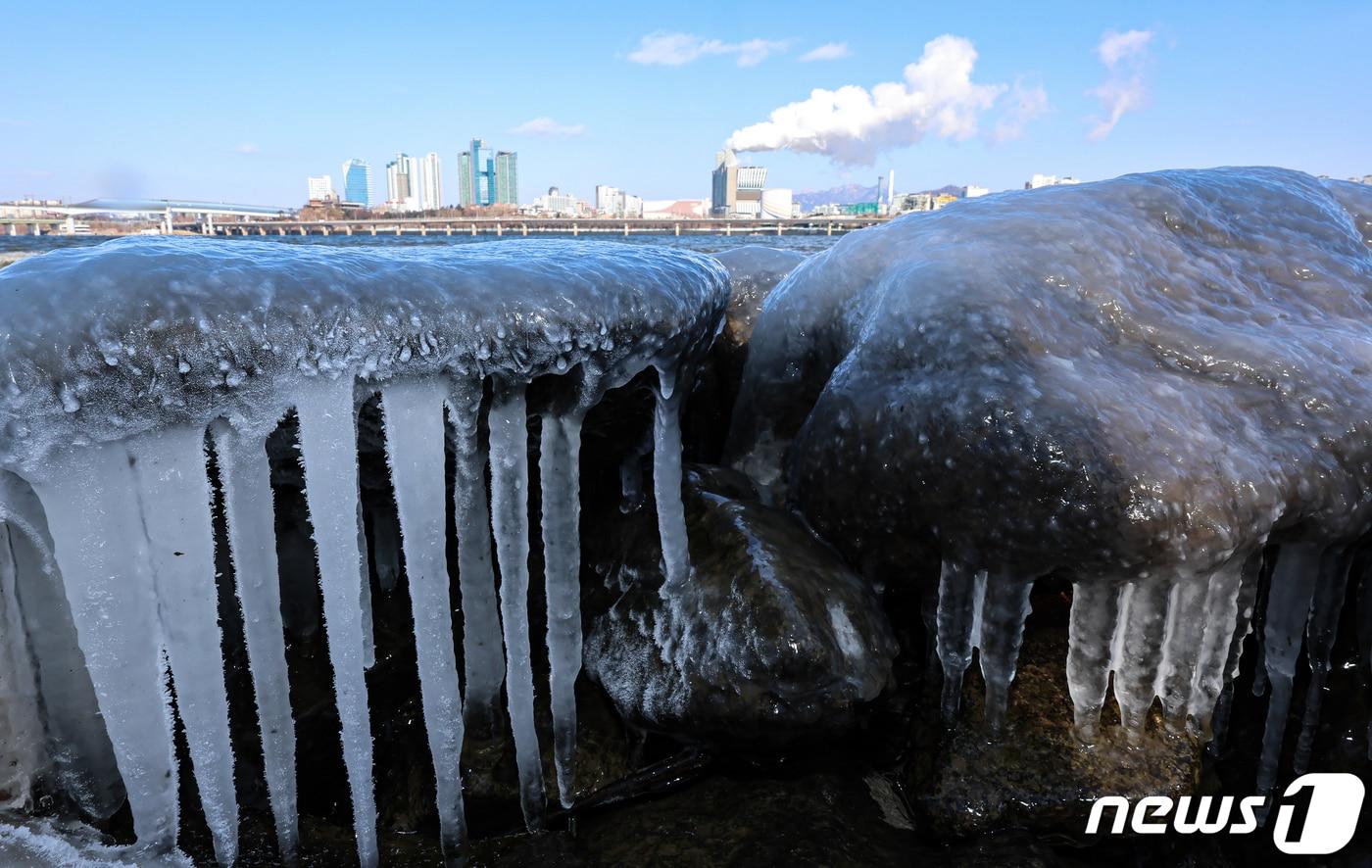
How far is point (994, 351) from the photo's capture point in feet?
10.7

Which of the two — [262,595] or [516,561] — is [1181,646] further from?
[262,595]

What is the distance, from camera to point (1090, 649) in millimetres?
3293

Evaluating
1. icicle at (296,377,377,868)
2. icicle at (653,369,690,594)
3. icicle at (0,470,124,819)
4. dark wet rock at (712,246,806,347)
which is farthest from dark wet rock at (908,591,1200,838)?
icicle at (0,470,124,819)

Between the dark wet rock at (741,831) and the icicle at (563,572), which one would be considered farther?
the icicle at (563,572)

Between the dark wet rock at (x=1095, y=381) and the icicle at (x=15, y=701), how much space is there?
317 cm

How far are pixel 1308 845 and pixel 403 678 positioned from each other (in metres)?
4.43

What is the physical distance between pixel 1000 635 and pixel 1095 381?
1.12 metres

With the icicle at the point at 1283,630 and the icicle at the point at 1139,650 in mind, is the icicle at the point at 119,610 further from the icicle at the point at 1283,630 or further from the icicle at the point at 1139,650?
the icicle at the point at 1283,630

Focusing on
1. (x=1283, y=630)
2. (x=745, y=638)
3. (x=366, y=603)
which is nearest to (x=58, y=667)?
(x=366, y=603)

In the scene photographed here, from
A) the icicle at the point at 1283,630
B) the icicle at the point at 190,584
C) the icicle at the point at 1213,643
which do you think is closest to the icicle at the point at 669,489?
the icicle at the point at 190,584

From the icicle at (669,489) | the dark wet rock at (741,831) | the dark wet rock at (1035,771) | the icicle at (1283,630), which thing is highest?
the icicle at (669,489)

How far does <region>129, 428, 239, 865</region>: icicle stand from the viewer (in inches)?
96.1

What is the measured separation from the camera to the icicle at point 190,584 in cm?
244

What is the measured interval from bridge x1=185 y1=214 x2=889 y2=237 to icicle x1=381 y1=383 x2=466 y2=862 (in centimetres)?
7277
